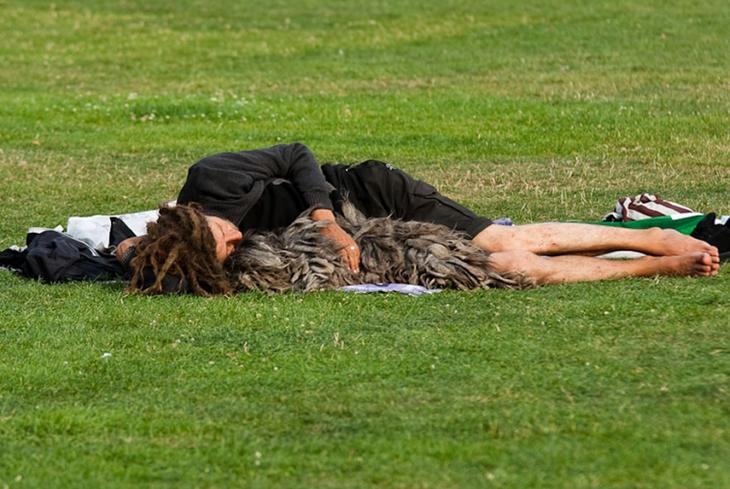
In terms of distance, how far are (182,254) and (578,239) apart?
2.42 m

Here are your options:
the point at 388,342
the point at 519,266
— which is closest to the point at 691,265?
the point at 519,266

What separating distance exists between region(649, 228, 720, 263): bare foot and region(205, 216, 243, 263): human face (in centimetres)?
251

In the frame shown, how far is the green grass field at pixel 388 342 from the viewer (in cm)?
564

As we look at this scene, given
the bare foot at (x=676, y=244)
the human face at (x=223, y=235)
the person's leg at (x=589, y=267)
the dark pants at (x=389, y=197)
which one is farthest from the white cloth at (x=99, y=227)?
the bare foot at (x=676, y=244)

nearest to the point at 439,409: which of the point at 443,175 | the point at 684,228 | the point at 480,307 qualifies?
the point at 480,307

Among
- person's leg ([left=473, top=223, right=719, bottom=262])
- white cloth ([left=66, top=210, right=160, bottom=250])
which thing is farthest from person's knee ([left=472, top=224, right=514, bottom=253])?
white cloth ([left=66, top=210, right=160, bottom=250])

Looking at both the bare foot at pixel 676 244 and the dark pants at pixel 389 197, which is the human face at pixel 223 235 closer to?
the dark pants at pixel 389 197

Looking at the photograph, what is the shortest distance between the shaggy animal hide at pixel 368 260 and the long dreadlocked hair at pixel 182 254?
0.18m

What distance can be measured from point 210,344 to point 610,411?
2.25 metres

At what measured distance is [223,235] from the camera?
28.1 feet

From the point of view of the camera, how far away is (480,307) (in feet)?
26.3

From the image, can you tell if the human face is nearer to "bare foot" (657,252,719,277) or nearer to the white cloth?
the white cloth

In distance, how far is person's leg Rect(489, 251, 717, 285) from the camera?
27.9ft

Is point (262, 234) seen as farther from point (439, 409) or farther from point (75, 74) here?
point (75, 74)
